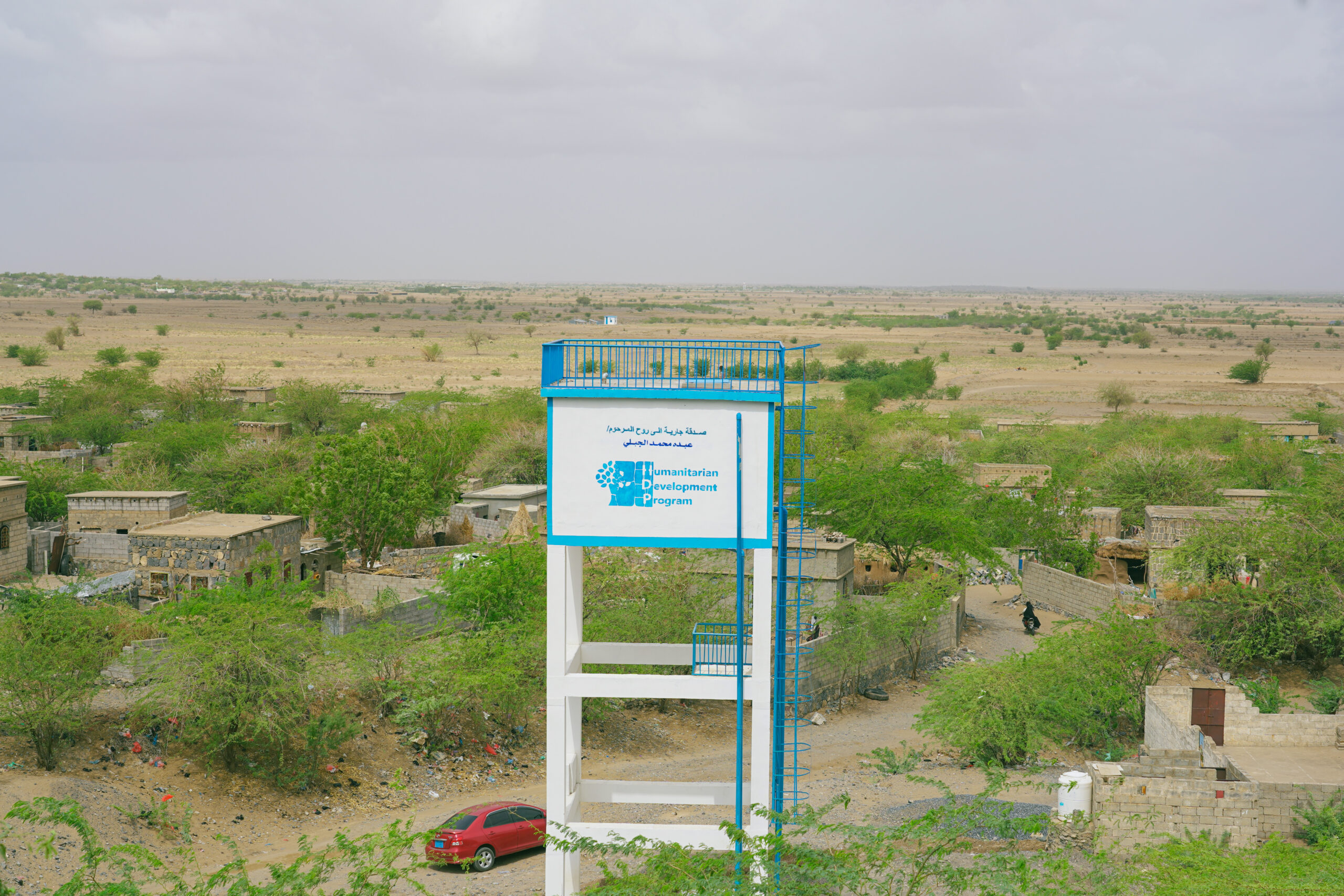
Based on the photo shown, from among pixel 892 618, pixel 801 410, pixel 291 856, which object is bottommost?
pixel 291 856

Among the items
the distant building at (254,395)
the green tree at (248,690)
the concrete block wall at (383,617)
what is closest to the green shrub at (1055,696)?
the green tree at (248,690)

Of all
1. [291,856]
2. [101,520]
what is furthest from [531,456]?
[291,856]

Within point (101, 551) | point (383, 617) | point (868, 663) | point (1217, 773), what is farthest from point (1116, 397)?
point (101, 551)

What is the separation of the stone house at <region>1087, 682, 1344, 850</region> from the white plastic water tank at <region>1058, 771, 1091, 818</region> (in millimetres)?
112

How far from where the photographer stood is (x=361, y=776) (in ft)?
70.0

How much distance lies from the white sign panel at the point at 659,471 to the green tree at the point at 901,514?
19.3 meters

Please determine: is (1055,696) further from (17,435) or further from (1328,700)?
(17,435)

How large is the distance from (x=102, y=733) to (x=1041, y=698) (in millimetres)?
17020

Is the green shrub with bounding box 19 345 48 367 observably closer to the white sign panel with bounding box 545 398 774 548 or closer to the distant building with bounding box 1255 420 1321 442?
the distant building with bounding box 1255 420 1321 442

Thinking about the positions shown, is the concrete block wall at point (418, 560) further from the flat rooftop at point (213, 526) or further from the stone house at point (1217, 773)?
the stone house at point (1217, 773)

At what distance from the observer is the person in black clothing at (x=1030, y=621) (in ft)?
105

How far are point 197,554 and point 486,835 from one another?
13771mm

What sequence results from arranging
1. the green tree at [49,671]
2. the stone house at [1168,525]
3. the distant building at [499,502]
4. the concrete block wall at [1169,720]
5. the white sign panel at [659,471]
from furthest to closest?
the distant building at [499,502] < the stone house at [1168,525] < the concrete block wall at [1169,720] < the green tree at [49,671] < the white sign panel at [659,471]

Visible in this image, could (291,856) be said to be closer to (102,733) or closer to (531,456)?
(102,733)
